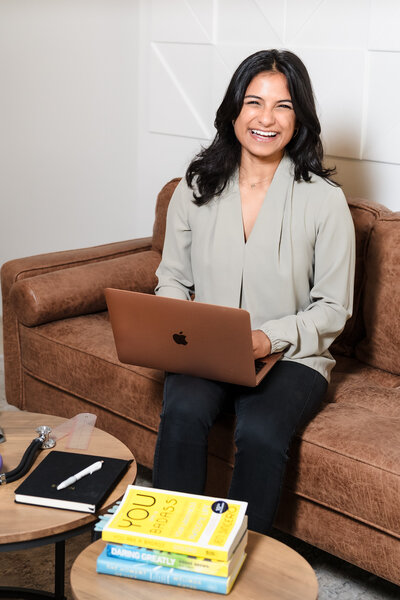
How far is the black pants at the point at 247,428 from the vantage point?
5.94ft

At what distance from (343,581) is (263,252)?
86 cm

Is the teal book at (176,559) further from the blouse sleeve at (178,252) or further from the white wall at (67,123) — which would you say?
the white wall at (67,123)

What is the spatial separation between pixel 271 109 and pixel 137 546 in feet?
4.01

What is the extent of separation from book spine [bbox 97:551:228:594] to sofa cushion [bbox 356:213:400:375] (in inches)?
48.2

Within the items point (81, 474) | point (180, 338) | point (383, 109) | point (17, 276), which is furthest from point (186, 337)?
point (383, 109)

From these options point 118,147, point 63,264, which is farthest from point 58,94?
point 63,264

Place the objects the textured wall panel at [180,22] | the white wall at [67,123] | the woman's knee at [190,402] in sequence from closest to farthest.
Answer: the woman's knee at [190,402], the textured wall panel at [180,22], the white wall at [67,123]

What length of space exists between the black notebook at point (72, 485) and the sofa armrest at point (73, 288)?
0.90 m

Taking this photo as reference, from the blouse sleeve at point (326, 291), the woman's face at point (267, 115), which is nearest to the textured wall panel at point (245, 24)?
the woman's face at point (267, 115)

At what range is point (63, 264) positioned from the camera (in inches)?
108

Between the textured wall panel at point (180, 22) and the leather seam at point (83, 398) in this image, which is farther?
the textured wall panel at point (180, 22)

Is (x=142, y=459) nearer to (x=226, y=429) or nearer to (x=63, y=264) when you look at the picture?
(x=226, y=429)

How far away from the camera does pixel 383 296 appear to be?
90.9 inches

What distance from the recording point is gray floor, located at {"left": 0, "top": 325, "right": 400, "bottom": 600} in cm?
194
